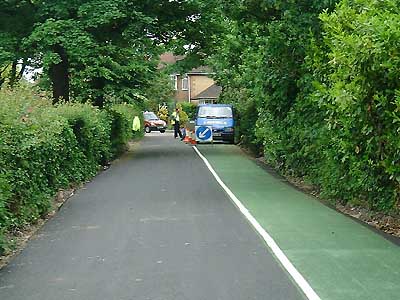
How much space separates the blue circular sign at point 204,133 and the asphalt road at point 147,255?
18.3 meters

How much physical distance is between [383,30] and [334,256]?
3.05m

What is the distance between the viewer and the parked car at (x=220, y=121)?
38.2 metres

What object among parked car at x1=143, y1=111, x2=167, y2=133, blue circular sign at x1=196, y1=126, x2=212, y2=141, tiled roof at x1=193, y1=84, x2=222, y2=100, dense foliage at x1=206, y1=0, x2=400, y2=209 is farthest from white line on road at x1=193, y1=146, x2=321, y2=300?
tiled roof at x1=193, y1=84, x2=222, y2=100

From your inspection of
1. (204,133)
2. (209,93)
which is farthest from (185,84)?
(204,133)

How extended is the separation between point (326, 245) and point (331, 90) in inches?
109

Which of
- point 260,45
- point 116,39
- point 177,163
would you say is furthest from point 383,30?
point 116,39

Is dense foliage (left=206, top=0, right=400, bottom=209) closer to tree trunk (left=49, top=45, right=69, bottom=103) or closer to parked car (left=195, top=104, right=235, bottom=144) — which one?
tree trunk (left=49, top=45, right=69, bottom=103)

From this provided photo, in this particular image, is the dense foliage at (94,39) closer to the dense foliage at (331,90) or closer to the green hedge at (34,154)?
the green hedge at (34,154)

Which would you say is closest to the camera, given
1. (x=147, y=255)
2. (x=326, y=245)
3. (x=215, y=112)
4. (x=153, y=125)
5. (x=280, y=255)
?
(x=280, y=255)

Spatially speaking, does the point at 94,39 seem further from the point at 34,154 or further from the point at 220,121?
the point at 34,154

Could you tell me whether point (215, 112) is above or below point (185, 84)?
below

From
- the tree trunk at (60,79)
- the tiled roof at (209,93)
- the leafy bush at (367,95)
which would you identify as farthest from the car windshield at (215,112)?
Answer: the tiled roof at (209,93)

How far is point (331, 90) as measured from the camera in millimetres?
11242

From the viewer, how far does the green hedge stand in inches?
410
